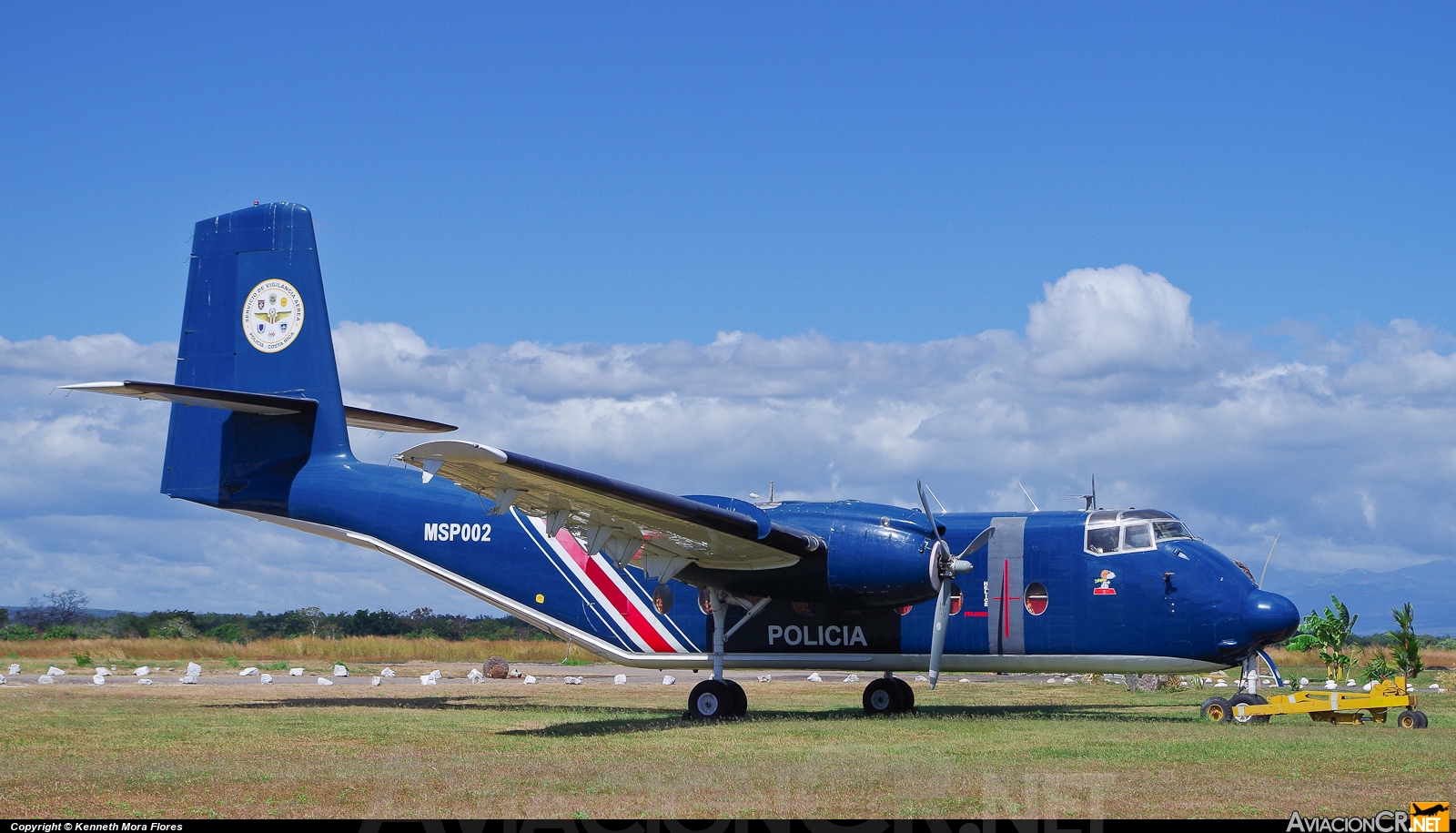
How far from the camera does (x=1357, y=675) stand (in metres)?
32.7

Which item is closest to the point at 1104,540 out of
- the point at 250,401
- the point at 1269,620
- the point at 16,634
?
the point at 1269,620

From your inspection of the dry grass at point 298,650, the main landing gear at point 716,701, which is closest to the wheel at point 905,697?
the main landing gear at point 716,701

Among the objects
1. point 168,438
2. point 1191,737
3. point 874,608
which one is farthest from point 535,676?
point 1191,737

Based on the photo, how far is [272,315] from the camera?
21.2m

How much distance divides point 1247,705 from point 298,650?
34.5m

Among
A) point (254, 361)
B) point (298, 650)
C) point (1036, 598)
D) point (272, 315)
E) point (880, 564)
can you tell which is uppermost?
point (272, 315)

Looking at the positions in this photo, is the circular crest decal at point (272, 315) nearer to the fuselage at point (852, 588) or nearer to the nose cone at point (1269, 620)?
the fuselage at point (852, 588)

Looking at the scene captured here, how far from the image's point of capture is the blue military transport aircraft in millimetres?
16547

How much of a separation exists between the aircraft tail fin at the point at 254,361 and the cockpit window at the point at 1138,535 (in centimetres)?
1226

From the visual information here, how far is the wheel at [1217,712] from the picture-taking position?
17062 mm

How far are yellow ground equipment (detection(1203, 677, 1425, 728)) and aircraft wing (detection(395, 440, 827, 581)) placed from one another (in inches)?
242

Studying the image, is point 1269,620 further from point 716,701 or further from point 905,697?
point 716,701

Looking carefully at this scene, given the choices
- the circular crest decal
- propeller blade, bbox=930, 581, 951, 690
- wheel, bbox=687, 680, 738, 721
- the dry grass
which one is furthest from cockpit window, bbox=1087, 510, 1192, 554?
the dry grass

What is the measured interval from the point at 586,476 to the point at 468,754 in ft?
11.6
